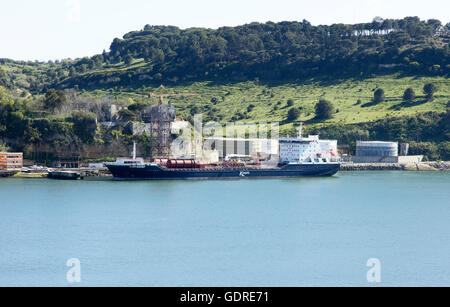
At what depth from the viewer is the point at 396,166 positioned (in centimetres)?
7194

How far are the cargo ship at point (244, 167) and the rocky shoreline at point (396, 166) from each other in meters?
6.75

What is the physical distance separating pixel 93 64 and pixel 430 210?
3612 inches

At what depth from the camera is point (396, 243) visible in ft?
92.6

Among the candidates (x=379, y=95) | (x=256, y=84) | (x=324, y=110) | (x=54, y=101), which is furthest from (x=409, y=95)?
(x=54, y=101)

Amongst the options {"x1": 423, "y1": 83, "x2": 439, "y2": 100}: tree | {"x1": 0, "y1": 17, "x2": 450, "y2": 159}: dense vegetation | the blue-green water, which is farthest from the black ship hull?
{"x1": 423, "y1": 83, "x2": 439, "y2": 100}: tree

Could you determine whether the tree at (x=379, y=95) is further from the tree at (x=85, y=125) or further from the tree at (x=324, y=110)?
the tree at (x=85, y=125)

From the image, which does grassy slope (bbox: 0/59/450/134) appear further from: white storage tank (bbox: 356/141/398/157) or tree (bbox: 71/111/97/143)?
tree (bbox: 71/111/97/143)

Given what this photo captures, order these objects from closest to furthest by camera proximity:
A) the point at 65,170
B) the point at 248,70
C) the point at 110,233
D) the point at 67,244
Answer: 1. the point at 67,244
2. the point at 110,233
3. the point at 65,170
4. the point at 248,70

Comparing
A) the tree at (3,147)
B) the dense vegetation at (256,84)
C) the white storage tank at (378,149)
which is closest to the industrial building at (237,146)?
the dense vegetation at (256,84)

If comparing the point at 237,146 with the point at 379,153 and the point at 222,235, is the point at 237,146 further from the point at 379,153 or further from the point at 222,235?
the point at 222,235

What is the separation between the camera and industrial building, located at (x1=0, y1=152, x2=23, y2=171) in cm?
5959
